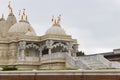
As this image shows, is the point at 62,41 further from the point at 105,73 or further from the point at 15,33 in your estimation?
the point at 105,73

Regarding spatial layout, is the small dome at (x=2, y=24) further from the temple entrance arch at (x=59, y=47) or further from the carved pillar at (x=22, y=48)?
the temple entrance arch at (x=59, y=47)

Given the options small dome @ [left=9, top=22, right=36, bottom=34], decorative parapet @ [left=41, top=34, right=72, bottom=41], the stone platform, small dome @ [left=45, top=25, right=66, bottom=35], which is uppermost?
small dome @ [left=9, top=22, right=36, bottom=34]

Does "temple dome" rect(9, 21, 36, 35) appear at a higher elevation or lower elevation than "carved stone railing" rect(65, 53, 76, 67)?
higher

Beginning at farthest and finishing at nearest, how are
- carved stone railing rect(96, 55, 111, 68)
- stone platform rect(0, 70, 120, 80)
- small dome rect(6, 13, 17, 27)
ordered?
small dome rect(6, 13, 17, 27), carved stone railing rect(96, 55, 111, 68), stone platform rect(0, 70, 120, 80)

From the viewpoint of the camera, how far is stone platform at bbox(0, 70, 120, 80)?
20312 millimetres

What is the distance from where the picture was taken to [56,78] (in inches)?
895

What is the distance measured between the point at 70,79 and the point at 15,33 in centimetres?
3008

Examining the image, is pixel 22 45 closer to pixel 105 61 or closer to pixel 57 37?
pixel 57 37

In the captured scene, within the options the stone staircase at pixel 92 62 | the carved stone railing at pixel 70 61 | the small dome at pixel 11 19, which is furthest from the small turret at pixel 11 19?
the stone staircase at pixel 92 62

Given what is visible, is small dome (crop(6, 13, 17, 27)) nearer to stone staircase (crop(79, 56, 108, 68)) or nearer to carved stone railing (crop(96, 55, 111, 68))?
stone staircase (crop(79, 56, 108, 68))

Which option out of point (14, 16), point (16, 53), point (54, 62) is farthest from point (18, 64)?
point (14, 16)

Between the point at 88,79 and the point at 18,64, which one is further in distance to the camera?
the point at 18,64

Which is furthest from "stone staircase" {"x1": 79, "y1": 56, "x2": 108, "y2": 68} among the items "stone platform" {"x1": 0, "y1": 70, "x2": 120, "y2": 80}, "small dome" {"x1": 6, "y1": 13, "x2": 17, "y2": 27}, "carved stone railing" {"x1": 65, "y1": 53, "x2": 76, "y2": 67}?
"small dome" {"x1": 6, "y1": 13, "x2": 17, "y2": 27}

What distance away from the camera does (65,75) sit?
22.3 m
